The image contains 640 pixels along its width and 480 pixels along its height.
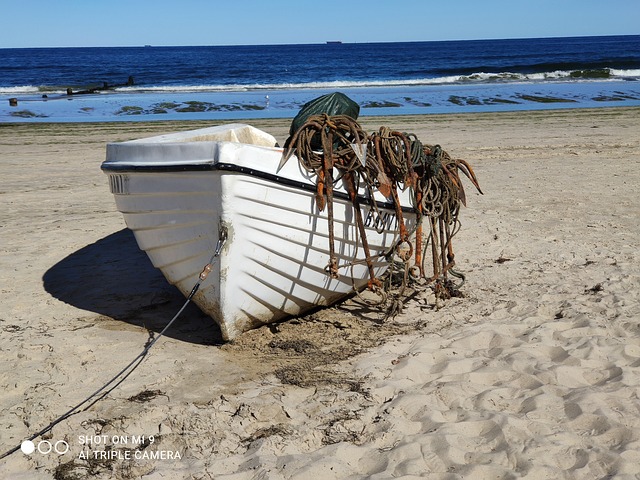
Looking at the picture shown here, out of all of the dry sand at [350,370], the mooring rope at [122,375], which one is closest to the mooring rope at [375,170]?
the dry sand at [350,370]

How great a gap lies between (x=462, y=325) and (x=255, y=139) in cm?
281

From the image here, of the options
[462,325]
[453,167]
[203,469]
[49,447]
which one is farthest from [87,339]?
[453,167]

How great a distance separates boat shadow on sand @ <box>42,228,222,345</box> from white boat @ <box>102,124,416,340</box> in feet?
1.18

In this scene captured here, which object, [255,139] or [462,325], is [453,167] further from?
[255,139]

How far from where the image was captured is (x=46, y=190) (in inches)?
394

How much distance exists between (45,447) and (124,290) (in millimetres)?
2463

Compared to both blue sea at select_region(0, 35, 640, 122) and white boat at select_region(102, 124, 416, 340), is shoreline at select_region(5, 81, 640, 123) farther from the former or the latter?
white boat at select_region(102, 124, 416, 340)

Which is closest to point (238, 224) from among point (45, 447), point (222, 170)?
point (222, 170)

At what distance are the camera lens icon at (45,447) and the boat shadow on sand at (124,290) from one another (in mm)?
1387

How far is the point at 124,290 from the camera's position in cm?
589

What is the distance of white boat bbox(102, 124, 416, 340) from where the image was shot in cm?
421

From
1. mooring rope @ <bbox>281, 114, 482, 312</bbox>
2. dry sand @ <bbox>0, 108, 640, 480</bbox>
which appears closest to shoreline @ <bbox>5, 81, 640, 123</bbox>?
dry sand @ <bbox>0, 108, 640, 480</bbox>

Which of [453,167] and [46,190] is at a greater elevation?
[453,167]

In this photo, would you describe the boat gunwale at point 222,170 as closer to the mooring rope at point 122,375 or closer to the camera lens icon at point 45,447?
the mooring rope at point 122,375
